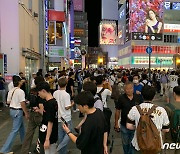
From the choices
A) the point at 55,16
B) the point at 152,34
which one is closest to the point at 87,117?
the point at 55,16

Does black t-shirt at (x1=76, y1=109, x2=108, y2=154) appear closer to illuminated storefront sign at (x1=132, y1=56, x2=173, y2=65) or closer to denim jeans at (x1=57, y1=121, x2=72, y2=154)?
denim jeans at (x1=57, y1=121, x2=72, y2=154)

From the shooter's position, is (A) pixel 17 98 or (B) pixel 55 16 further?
(B) pixel 55 16

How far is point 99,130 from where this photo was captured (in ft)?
11.5

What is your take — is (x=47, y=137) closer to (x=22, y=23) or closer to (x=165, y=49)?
(x=22, y=23)

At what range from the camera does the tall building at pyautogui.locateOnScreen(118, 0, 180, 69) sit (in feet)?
281

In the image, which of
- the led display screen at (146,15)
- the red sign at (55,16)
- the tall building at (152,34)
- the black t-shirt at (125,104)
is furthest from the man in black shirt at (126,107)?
the led display screen at (146,15)

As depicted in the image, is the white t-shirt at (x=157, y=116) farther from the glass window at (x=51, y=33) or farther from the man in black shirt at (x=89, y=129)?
the glass window at (x=51, y=33)

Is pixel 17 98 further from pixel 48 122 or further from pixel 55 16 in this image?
pixel 55 16

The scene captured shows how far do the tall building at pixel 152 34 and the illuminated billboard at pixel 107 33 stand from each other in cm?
1068

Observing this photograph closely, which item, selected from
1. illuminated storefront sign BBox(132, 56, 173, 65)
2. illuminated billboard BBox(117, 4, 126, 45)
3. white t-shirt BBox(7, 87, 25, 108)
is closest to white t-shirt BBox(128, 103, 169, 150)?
white t-shirt BBox(7, 87, 25, 108)

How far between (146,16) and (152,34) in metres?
6.53

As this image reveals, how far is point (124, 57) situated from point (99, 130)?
312 feet

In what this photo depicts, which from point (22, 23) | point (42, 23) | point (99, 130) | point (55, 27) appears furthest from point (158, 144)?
point (55, 27)

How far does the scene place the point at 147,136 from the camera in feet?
11.9
